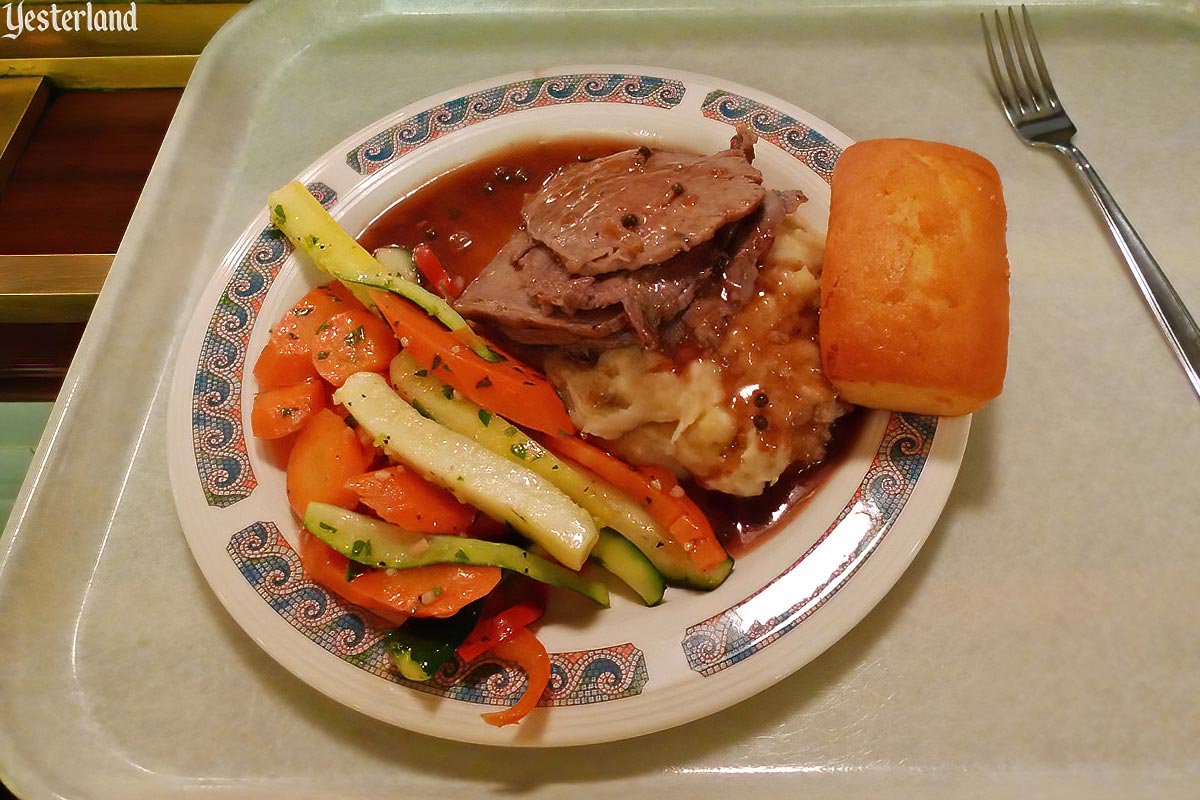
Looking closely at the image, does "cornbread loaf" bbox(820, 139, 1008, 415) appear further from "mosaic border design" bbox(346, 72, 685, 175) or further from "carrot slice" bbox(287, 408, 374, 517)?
"carrot slice" bbox(287, 408, 374, 517)

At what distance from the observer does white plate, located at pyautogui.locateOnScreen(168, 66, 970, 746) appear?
1.76m

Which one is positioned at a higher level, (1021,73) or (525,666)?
(1021,73)

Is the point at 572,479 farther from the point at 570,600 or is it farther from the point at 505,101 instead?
the point at 505,101

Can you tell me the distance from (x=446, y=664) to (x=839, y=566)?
1032mm

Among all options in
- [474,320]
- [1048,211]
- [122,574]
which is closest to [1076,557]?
[1048,211]

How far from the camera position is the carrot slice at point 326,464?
204 centimetres

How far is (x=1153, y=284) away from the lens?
2.50 meters

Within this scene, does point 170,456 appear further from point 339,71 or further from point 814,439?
point 339,71

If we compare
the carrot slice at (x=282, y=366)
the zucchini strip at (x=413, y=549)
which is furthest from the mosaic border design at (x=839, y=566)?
the carrot slice at (x=282, y=366)

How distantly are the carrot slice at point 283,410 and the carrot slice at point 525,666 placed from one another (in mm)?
917

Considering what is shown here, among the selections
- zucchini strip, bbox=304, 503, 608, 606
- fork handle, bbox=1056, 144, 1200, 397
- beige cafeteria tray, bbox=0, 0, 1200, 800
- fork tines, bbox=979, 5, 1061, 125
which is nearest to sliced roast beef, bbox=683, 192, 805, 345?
zucchini strip, bbox=304, 503, 608, 606

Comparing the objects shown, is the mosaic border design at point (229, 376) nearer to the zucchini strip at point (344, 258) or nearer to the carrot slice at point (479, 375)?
the zucchini strip at point (344, 258)

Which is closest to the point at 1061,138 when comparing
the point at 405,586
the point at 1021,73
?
the point at 1021,73

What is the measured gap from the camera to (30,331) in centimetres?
296
